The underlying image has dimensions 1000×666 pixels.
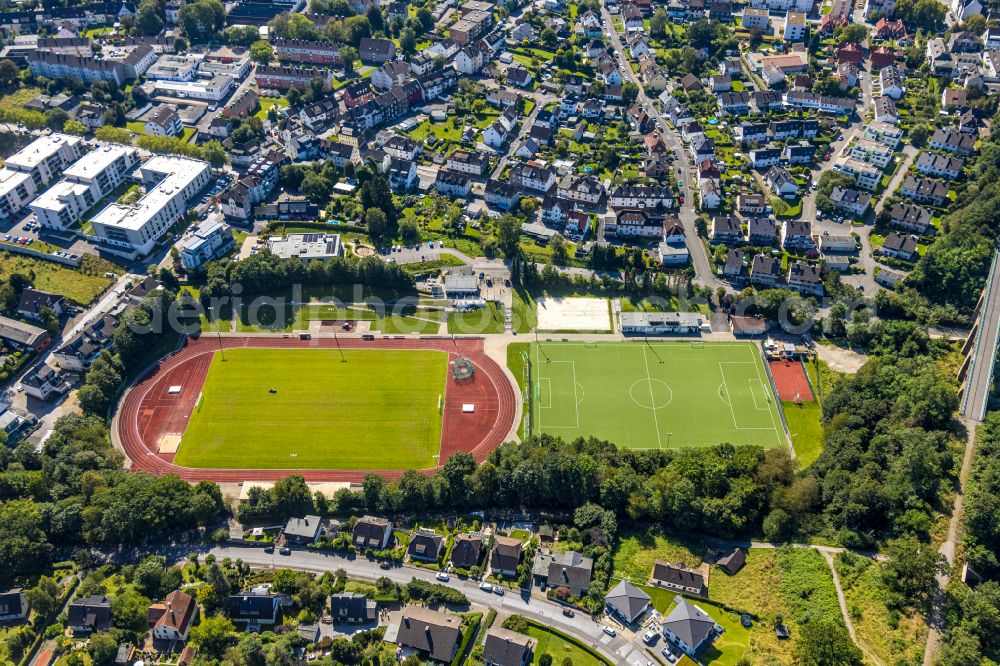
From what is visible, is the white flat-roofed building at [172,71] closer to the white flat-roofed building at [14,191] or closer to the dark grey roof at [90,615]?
the white flat-roofed building at [14,191]

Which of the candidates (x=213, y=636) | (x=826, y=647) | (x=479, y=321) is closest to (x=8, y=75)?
(x=479, y=321)

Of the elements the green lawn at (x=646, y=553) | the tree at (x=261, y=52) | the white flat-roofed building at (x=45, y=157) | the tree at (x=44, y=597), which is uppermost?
the tree at (x=261, y=52)

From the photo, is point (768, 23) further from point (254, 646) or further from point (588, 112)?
point (254, 646)

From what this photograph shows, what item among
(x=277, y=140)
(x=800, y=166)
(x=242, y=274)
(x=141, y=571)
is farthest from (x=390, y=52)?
(x=141, y=571)

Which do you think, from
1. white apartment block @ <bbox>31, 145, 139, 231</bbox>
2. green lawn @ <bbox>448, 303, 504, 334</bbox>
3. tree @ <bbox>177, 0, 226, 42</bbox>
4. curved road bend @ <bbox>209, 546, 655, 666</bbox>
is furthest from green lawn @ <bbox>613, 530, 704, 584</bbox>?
tree @ <bbox>177, 0, 226, 42</bbox>

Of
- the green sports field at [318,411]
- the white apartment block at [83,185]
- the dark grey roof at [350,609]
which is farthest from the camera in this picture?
the white apartment block at [83,185]

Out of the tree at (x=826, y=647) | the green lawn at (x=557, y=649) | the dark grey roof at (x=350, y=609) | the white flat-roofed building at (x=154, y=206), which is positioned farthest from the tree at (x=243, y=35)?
the tree at (x=826, y=647)

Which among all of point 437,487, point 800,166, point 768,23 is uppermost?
point 768,23
